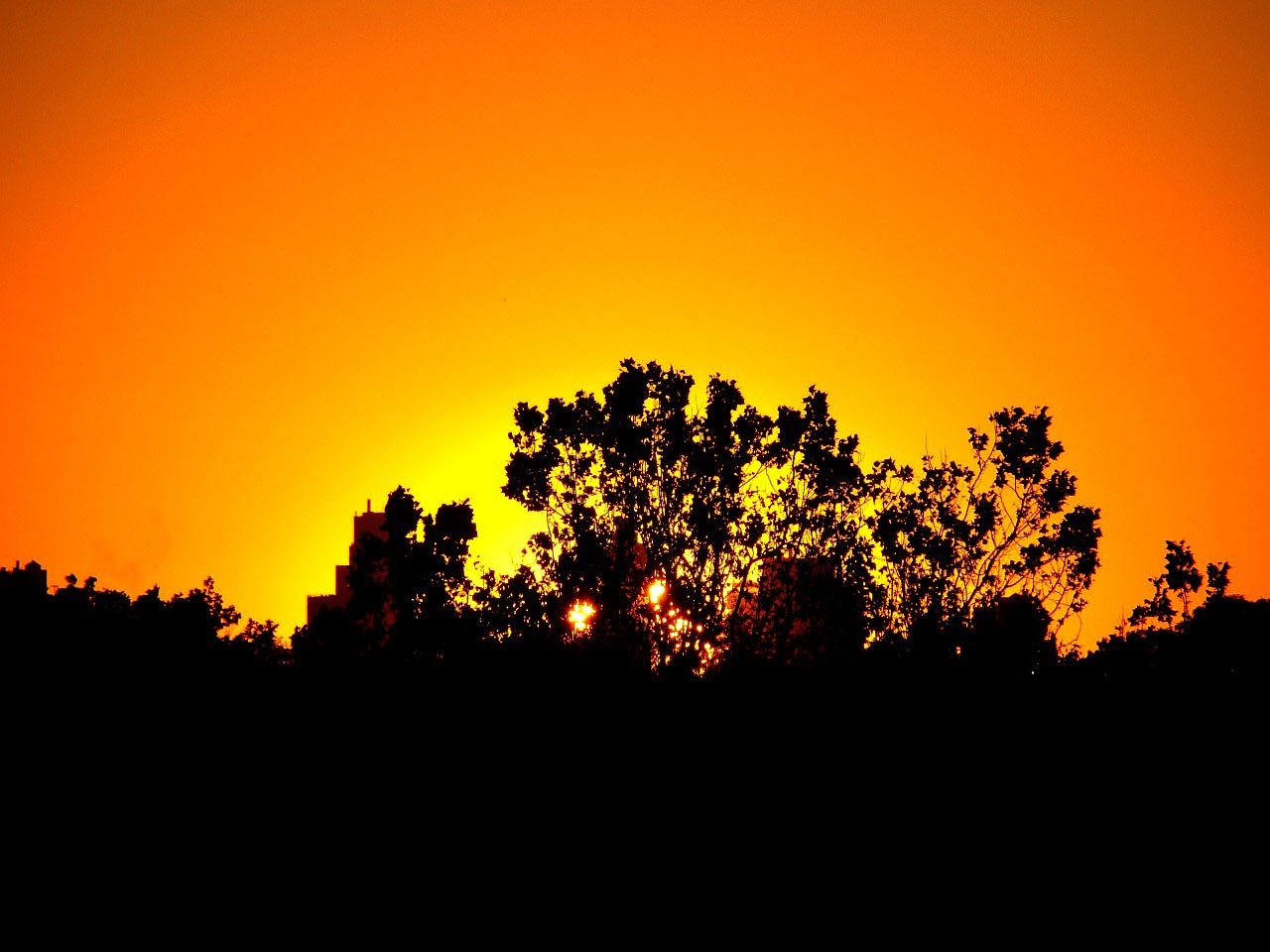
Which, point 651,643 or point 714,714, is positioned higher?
point 651,643

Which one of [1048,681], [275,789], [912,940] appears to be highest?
[1048,681]

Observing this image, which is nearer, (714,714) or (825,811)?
(825,811)

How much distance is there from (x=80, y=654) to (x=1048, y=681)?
20144 millimetres

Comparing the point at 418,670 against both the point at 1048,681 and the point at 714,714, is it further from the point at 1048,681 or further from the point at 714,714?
A: the point at 1048,681

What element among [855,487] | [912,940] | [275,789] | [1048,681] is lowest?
[912,940]

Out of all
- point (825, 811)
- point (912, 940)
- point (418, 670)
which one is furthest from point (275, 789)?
point (912, 940)

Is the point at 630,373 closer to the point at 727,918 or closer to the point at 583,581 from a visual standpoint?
the point at 583,581

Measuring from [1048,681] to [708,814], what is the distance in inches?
315

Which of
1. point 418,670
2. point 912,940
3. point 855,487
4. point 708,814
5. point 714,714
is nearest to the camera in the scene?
point 912,940

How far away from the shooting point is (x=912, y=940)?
2050cm

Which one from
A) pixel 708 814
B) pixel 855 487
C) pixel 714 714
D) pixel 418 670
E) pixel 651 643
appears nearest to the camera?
pixel 708 814

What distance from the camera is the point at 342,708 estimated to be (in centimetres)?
2630

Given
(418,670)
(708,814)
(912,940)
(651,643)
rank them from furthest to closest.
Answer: (651,643), (418,670), (708,814), (912,940)

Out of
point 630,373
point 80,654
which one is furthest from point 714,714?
point 80,654
